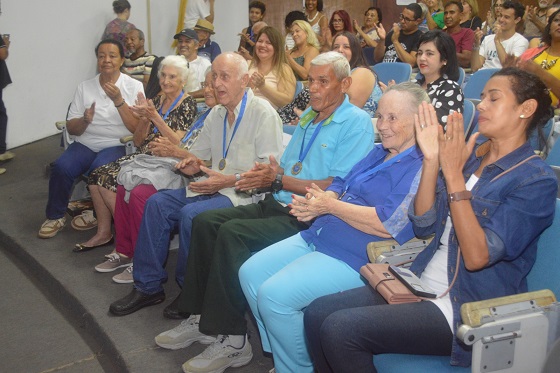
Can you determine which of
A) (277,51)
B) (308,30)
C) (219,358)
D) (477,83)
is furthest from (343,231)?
(308,30)

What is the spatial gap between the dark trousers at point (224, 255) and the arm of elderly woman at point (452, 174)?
82 centimetres

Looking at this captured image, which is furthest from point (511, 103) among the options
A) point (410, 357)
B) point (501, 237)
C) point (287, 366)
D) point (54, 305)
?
point (54, 305)

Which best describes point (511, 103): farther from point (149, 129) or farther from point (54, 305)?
point (54, 305)

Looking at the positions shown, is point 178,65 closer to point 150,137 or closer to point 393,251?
point 150,137

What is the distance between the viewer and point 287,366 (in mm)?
2082

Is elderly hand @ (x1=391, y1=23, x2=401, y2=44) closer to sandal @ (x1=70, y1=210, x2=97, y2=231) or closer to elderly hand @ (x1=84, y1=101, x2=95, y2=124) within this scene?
elderly hand @ (x1=84, y1=101, x2=95, y2=124)

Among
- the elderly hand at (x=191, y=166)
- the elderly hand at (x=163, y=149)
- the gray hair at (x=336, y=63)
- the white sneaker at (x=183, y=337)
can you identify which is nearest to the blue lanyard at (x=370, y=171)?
the gray hair at (x=336, y=63)

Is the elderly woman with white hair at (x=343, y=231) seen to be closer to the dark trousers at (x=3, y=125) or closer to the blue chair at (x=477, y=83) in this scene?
the blue chair at (x=477, y=83)

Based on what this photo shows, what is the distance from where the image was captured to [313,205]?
81.9 inches

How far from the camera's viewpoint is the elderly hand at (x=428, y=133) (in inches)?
69.8

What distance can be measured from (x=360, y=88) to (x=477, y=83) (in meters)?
0.80

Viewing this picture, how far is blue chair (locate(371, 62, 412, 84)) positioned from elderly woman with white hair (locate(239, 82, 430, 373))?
7.00 feet

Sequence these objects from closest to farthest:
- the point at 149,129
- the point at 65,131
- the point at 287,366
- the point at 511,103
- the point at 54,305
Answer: the point at 511,103
the point at 287,366
the point at 54,305
the point at 149,129
the point at 65,131

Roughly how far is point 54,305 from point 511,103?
102 inches
